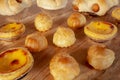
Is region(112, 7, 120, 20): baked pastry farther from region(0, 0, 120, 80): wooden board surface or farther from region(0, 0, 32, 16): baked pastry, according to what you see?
region(0, 0, 32, 16): baked pastry

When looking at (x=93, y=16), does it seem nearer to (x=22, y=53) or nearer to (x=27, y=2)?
(x=27, y=2)

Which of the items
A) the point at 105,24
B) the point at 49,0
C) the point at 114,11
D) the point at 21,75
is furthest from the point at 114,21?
the point at 21,75

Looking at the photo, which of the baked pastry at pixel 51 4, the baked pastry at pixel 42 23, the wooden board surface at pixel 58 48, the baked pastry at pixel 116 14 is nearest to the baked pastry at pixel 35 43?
the wooden board surface at pixel 58 48

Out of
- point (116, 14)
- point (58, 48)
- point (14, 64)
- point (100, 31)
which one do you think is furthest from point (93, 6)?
point (14, 64)

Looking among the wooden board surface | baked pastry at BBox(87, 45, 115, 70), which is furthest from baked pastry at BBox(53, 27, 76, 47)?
baked pastry at BBox(87, 45, 115, 70)

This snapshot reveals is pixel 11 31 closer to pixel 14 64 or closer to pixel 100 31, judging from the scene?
pixel 14 64
